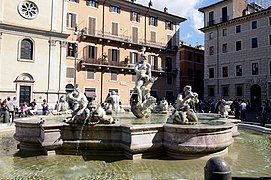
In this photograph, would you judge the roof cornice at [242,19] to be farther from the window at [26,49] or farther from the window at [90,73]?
the window at [26,49]

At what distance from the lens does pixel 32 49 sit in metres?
25.0

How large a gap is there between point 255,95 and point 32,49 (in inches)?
1032

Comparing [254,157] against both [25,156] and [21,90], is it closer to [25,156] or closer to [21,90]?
[25,156]

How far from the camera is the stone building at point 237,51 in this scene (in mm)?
29312

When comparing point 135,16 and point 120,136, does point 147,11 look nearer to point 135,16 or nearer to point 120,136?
point 135,16

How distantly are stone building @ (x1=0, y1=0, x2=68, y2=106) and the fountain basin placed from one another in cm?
2015

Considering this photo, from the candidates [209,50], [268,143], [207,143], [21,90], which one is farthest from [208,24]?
[207,143]

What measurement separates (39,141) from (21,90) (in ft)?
66.9

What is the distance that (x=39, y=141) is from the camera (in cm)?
604

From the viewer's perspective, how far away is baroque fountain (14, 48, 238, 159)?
5.29 meters

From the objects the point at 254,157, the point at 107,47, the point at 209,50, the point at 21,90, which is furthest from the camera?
the point at 209,50

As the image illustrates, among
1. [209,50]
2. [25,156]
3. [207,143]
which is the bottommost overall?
[25,156]

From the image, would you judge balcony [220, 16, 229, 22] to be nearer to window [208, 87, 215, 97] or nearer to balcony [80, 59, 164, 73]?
window [208, 87, 215, 97]

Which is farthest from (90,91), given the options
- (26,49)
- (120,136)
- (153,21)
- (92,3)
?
(120,136)
